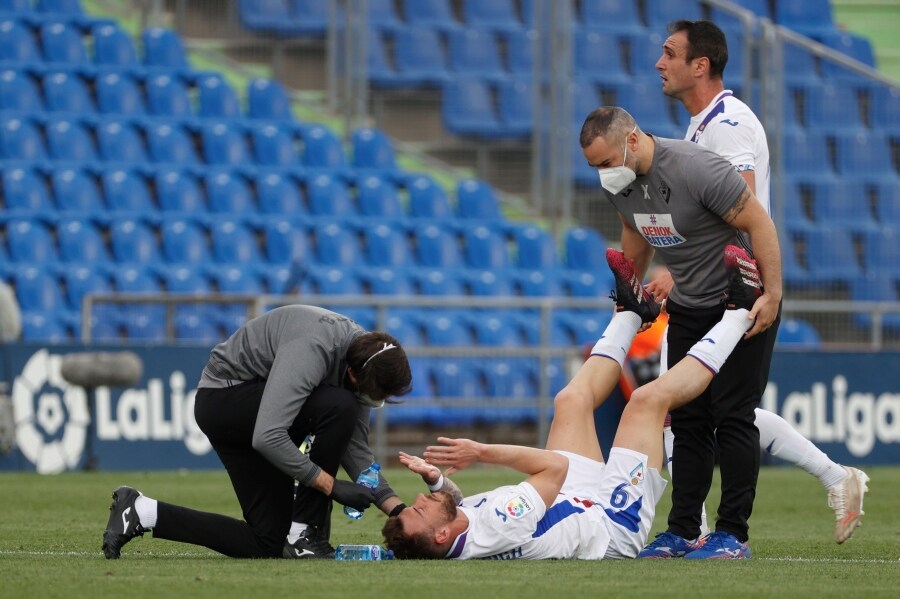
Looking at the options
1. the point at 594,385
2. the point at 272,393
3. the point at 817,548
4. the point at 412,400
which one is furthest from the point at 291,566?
the point at 412,400

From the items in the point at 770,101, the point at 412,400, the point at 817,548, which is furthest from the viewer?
the point at 770,101

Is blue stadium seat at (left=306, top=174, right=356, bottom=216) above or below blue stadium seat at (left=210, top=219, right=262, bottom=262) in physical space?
above

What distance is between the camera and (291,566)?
616 centimetres

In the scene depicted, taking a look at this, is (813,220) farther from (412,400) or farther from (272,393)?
(272,393)

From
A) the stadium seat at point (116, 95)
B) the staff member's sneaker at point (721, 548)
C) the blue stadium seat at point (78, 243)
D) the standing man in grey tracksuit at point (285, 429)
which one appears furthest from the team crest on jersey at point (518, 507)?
the stadium seat at point (116, 95)


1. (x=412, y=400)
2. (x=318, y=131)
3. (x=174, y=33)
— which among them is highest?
(x=174, y=33)

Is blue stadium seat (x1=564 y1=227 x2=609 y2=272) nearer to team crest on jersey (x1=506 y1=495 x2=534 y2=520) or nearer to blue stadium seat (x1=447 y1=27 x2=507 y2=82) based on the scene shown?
blue stadium seat (x1=447 y1=27 x2=507 y2=82)

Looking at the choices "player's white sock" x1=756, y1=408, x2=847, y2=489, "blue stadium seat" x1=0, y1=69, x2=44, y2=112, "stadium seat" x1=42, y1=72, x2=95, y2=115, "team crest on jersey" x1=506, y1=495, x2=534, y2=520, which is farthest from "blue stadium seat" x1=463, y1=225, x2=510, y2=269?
"team crest on jersey" x1=506, y1=495, x2=534, y2=520

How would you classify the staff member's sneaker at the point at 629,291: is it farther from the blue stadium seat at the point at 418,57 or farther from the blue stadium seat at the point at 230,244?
the blue stadium seat at the point at 418,57

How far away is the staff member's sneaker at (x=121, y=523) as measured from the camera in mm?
6262

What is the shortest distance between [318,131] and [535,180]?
2729 mm

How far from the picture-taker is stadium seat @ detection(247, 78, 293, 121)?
18.1m

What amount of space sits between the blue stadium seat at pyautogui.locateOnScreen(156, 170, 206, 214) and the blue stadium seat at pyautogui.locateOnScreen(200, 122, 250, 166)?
66cm

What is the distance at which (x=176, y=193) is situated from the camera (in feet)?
54.0
